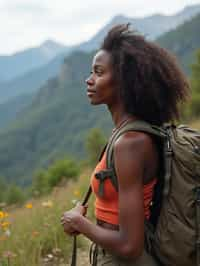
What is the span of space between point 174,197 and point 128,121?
12.9 inches

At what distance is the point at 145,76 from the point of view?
1.96m

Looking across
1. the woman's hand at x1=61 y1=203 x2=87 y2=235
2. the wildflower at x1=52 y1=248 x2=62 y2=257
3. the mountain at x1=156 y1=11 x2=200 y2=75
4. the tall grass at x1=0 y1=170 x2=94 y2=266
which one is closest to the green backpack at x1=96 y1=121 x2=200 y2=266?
the woman's hand at x1=61 y1=203 x2=87 y2=235

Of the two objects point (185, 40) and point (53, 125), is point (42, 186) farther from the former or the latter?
point (53, 125)

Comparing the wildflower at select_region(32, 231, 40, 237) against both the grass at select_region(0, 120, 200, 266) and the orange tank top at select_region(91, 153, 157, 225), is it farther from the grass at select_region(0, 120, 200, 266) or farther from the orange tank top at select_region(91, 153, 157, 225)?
the orange tank top at select_region(91, 153, 157, 225)

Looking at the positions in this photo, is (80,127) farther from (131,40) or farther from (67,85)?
(131,40)

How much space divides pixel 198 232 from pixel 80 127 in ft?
498

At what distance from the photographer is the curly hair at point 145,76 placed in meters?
1.97

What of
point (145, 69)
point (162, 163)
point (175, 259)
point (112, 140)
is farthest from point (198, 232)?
point (145, 69)

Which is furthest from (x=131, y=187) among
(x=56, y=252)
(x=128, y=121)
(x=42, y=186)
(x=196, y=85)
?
(x=196, y=85)

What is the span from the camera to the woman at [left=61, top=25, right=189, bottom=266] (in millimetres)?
1844

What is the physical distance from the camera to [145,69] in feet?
6.47

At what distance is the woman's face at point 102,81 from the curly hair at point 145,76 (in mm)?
26

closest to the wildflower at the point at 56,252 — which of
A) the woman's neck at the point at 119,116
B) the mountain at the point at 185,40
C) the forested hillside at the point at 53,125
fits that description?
the woman's neck at the point at 119,116

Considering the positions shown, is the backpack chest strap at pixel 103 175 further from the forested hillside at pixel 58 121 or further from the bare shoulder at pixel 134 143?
the forested hillside at pixel 58 121
